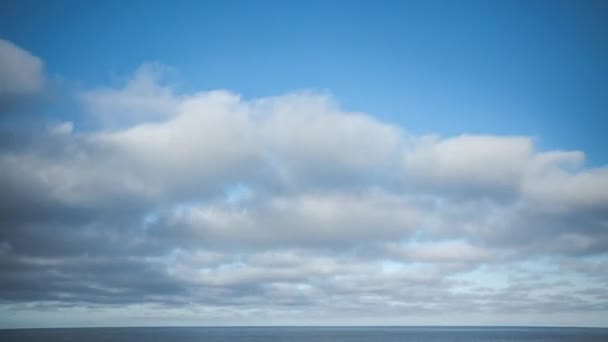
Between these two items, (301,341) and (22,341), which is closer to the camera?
(22,341)

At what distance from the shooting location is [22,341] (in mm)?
149250

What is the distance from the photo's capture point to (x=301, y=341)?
6649 inches

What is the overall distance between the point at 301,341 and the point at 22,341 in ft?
337
